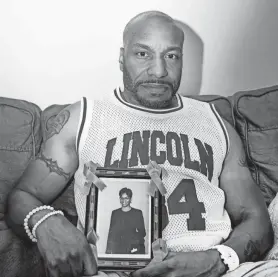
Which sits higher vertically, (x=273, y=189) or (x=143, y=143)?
(x=143, y=143)

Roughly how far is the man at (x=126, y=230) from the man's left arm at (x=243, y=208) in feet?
0.86

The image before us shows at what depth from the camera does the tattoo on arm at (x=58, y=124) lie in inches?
59.3

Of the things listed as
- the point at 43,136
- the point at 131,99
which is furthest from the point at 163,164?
the point at 43,136

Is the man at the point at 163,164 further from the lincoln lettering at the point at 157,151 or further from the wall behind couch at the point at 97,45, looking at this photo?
the wall behind couch at the point at 97,45

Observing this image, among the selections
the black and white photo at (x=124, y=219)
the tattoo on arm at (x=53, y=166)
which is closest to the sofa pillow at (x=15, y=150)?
the tattoo on arm at (x=53, y=166)

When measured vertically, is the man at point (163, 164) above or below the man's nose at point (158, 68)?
below

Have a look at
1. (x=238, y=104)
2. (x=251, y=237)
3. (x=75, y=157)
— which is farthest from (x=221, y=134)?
(x=75, y=157)

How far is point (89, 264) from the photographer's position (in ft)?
4.03

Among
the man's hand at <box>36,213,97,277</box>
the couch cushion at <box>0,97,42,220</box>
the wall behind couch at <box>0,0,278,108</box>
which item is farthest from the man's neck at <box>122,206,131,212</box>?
the wall behind couch at <box>0,0,278,108</box>

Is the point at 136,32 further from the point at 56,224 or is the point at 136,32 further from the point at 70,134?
the point at 56,224

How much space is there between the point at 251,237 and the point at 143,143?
1.33 ft

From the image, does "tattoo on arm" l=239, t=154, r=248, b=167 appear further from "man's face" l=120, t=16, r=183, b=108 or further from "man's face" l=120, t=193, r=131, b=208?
"man's face" l=120, t=193, r=131, b=208

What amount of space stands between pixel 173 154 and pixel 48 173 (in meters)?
0.37

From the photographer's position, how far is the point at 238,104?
1.75 meters
